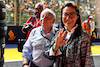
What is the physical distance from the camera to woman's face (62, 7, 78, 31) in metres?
1.02

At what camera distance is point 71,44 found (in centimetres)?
101

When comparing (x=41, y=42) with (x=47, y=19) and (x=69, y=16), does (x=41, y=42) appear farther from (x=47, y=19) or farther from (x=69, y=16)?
(x=69, y=16)

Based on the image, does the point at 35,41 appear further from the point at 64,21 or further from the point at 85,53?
the point at 85,53

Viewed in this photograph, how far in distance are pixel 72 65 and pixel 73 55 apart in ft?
0.22

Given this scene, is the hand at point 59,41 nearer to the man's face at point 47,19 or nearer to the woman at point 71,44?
the woman at point 71,44

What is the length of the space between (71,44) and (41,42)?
272mm

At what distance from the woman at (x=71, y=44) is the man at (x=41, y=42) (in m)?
0.12

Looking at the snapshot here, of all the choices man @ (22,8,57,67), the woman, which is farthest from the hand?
man @ (22,8,57,67)

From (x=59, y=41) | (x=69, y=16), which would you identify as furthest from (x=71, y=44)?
(x=69, y=16)

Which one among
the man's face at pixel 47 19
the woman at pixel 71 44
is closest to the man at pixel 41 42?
the man's face at pixel 47 19

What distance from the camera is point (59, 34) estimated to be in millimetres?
1014

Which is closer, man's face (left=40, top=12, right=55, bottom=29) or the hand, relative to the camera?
the hand

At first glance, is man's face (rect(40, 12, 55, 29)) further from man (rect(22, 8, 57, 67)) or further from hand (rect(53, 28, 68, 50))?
hand (rect(53, 28, 68, 50))

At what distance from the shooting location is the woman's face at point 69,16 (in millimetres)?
1022
